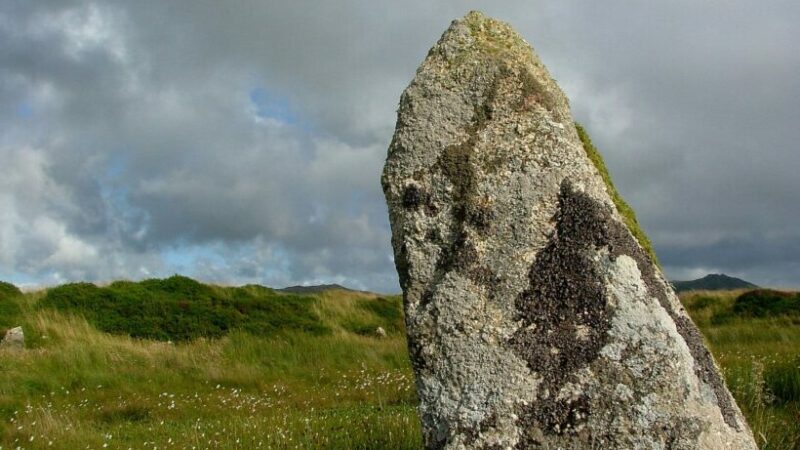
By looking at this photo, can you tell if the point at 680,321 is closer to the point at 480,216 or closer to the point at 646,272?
the point at 646,272

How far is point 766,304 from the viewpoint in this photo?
81.4 ft

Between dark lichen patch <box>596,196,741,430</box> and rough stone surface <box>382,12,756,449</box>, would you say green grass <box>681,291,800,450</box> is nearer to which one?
dark lichen patch <box>596,196,741,430</box>

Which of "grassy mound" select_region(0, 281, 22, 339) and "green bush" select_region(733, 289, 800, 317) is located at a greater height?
"grassy mound" select_region(0, 281, 22, 339)

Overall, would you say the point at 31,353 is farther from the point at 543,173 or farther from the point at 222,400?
the point at 543,173

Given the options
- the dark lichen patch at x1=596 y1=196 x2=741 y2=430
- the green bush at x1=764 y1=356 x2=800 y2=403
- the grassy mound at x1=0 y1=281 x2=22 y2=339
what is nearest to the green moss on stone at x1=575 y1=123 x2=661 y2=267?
the dark lichen patch at x1=596 y1=196 x2=741 y2=430

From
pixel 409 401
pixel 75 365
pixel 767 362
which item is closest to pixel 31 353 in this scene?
pixel 75 365

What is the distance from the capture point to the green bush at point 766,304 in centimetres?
2339

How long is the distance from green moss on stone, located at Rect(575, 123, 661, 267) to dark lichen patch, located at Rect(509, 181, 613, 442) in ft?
1.50

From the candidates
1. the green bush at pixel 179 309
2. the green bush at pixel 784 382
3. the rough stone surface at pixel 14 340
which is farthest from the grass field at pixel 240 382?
the rough stone surface at pixel 14 340

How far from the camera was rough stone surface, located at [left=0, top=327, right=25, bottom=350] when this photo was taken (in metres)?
18.3

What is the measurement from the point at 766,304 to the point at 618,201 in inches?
877

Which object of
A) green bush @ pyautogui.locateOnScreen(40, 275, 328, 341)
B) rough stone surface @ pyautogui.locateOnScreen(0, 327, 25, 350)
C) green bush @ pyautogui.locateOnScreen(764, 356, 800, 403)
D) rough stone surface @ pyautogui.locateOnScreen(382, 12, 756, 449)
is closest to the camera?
rough stone surface @ pyautogui.locateOnScreen(382, 12, 756, 449)

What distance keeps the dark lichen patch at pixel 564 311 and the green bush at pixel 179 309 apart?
16915 millimetres

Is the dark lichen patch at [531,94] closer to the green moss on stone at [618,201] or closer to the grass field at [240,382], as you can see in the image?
the green moss on stone at [618,201]
